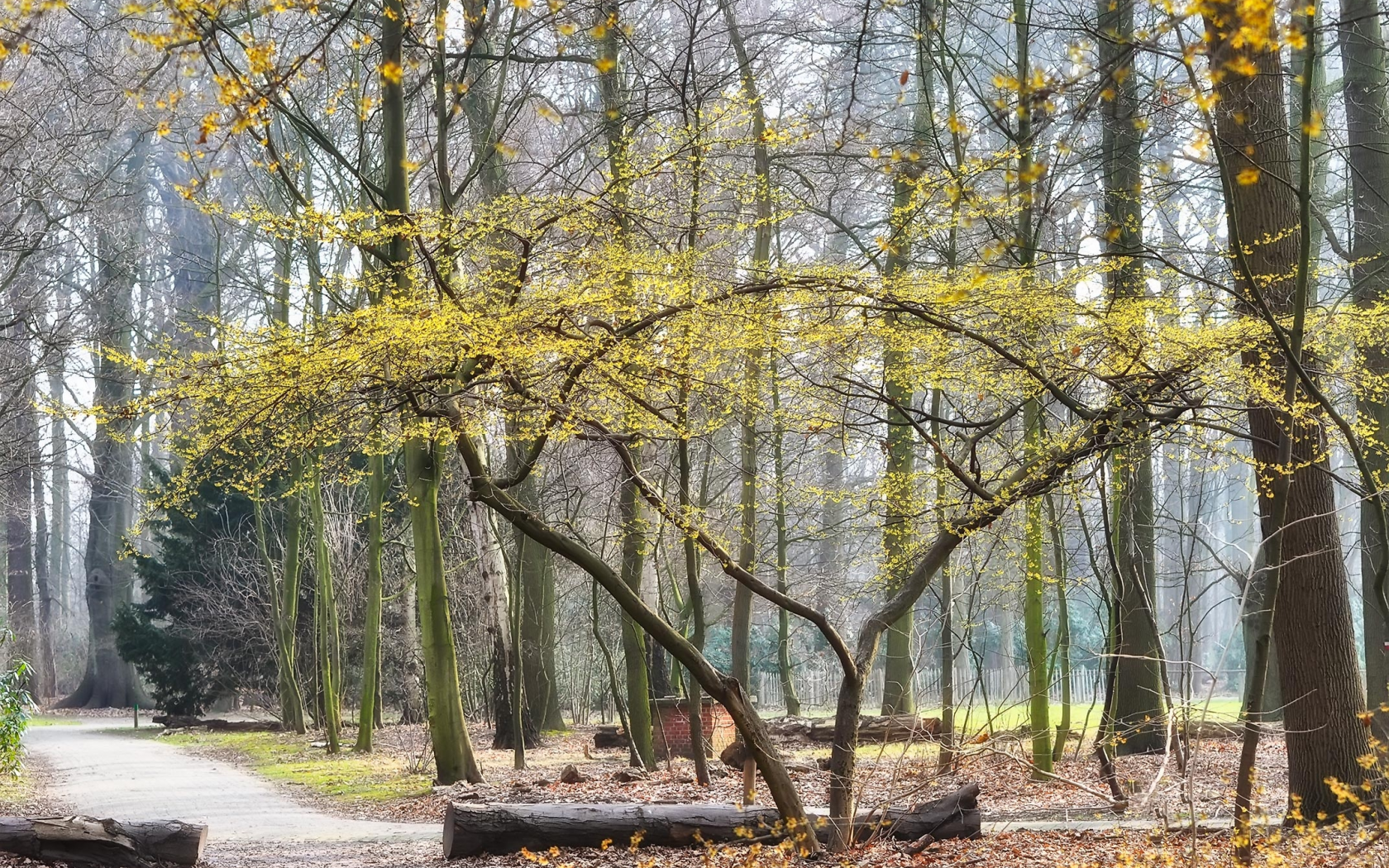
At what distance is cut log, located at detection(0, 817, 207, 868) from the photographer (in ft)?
21.7

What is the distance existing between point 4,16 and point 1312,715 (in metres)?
8.78

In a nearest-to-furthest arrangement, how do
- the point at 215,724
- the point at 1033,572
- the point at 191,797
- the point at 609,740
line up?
the point at 1033,572, the point at 191,797, the point at 609,740, the point at 215,724

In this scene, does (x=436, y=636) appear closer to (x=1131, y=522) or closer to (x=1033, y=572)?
(x=1033, y=572)

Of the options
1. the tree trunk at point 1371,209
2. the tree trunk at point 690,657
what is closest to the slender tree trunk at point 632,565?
the tree trunk at point 690,657

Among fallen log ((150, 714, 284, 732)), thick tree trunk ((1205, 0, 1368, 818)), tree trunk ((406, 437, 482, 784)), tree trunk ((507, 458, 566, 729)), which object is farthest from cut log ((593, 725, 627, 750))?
thick tree trunk ((1205, 0, 1368, 818))

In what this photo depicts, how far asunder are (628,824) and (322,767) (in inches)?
295

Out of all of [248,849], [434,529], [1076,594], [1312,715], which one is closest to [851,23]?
[434,529]

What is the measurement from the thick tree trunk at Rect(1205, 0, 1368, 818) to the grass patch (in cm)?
729

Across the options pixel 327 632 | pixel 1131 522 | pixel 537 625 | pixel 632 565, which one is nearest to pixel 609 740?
pixel 537 625

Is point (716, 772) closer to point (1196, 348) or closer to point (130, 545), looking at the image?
point (130, 545)

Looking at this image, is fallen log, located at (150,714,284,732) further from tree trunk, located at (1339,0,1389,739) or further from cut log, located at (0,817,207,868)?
tree trunk, located at (1339,0,1389,739)

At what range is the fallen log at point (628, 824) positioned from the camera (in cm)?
720

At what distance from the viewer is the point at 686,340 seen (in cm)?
741

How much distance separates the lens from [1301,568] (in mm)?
7574
